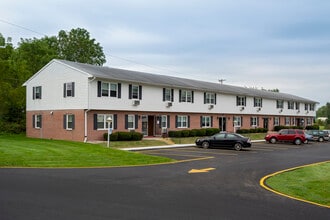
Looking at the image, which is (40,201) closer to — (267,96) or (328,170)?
(328,170)

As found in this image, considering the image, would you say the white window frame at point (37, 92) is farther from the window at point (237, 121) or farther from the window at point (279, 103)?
the window at point (279, 103)

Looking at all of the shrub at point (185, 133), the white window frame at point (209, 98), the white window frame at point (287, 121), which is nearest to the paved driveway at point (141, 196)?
the shrub at point (185, 133)

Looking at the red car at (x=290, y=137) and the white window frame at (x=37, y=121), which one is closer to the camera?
the white window frame at (x=37, y=121)

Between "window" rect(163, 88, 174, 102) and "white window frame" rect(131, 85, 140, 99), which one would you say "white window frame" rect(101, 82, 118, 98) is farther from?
"window" rect(163, 88, 174, 102)

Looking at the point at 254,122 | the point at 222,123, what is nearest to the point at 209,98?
the point at 222,123

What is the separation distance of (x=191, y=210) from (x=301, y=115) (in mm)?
60283

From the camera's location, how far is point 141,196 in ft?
34.6

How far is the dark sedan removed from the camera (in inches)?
1137

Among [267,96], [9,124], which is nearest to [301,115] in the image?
[267,96]

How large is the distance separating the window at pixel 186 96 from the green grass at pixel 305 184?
78.5 feet

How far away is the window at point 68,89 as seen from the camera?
107ft

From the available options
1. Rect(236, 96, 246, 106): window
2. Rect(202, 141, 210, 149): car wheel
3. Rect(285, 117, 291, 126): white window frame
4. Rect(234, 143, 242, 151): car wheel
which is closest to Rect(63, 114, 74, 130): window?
Rect(202, 141, 210, 149): car wheel

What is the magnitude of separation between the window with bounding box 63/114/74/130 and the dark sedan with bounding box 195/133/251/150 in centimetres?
1104

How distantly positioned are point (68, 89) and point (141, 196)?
24228 millimetres
